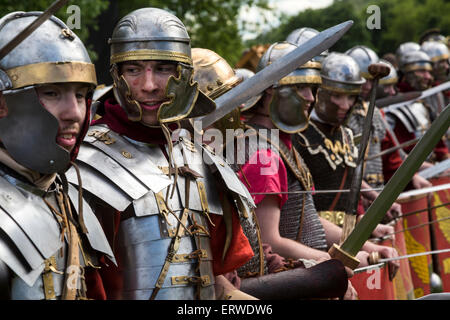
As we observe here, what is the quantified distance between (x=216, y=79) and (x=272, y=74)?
0.31 m

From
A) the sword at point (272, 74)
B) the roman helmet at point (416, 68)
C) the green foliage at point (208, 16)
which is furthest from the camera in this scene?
the green foliage at point (208, 16)

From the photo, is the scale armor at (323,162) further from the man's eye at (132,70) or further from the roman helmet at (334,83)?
the man's eye at (132,70)

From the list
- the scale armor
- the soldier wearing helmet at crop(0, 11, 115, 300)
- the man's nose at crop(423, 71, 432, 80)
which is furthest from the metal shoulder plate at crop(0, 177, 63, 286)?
the man's nose at crop(423, 71, 432, 80)

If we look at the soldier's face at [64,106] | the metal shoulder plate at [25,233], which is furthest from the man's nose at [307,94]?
the metal shoulder plate at [25,233]

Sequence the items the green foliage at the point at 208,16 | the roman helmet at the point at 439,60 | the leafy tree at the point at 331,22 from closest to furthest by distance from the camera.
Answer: the roman helmet at the point at 439,60
the green foliage at the point at 208,16
the leafy tree at the point at 331,22

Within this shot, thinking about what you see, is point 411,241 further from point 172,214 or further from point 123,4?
point 123,4

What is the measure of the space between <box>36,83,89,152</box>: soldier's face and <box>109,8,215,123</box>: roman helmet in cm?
70

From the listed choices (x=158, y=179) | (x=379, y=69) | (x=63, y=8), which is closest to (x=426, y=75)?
(x=63, y=8)

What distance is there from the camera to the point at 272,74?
507cm

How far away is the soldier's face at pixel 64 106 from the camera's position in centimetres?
332

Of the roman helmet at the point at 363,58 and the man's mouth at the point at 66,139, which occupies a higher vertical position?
the roman helmet at the point at 363,58

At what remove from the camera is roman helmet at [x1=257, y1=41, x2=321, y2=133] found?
18.9 ft

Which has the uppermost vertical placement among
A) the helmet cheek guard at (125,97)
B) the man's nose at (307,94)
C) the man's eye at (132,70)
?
the man's nose at (307,94)

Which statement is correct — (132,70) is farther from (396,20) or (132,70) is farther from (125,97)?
(396,20)
